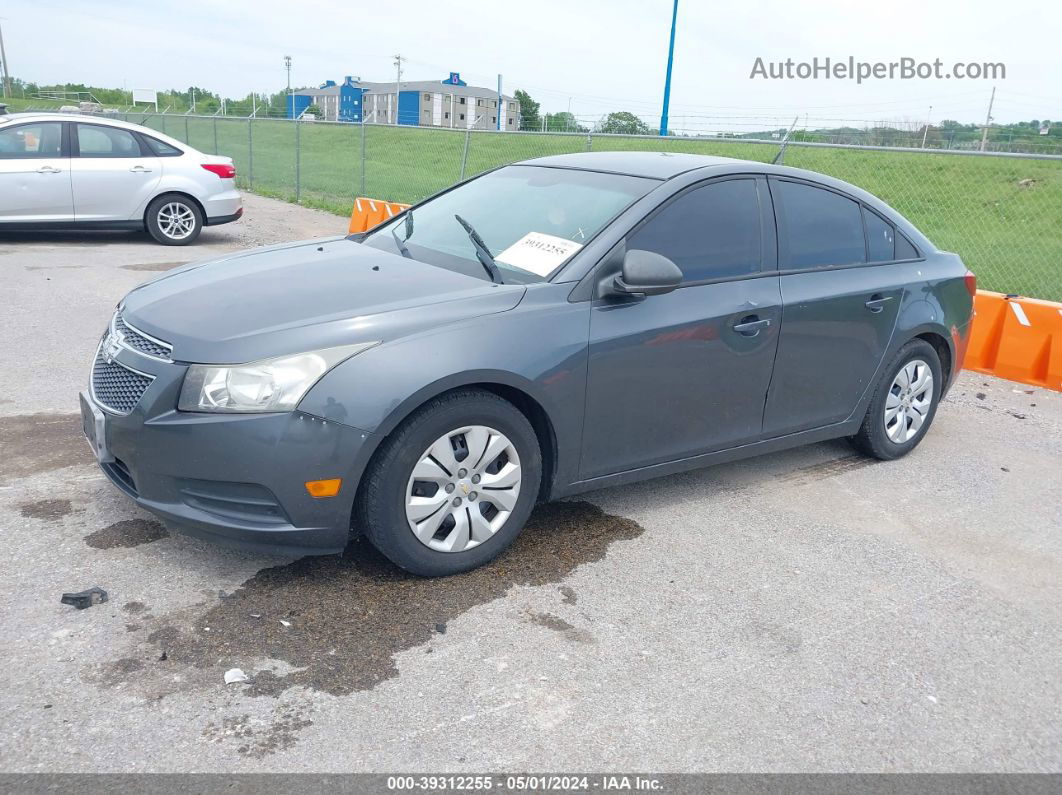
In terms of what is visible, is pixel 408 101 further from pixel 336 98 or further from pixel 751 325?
pixel 751 325

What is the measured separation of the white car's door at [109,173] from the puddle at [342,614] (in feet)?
30.7

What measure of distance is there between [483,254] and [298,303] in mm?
946

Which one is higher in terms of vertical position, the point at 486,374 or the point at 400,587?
the point at 486,374

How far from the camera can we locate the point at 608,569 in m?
4.00

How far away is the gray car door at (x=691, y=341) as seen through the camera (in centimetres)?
411

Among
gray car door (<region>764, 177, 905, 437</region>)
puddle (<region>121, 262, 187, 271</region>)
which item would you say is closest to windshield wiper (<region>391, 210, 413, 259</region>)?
gray car door (<region>764, 177, 905, 437</region>)

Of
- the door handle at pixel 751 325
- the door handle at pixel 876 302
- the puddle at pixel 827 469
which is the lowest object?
the puddle at pixel 827 469

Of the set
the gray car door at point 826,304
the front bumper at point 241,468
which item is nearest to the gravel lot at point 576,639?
the front bumper at point 241,468

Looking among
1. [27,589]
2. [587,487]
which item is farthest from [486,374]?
[27,589]

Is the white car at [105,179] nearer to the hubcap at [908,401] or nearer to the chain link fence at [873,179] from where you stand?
the chain link fence at [873,179]

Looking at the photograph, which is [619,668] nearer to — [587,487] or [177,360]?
[587,487]

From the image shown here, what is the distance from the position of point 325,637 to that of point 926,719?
Answer: 6.59ft

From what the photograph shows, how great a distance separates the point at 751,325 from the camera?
453cm

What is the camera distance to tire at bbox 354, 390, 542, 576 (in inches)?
140
